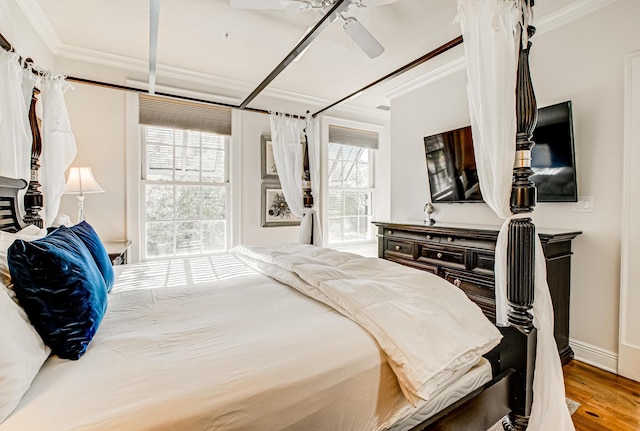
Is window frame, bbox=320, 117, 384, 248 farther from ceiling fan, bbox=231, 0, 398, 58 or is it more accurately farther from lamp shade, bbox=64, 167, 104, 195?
lamp shade, bbox=64, 167, 104, 195

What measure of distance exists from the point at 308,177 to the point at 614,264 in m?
2.72

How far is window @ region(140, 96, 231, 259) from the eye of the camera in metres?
3.51

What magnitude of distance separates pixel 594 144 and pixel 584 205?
0.47 meters

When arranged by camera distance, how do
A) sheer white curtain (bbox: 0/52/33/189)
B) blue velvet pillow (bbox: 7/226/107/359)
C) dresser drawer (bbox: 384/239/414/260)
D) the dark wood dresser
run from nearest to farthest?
blue velvet pillow (bbox: 7/226/107/359) → sheer white curtain (bbox: 0/52/33/189) → the dark wood dresser → dresser drawer (bbox: 384/239/414/260)

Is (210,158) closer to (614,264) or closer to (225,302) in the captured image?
(225,302)

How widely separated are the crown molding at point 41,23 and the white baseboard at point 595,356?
16.6ft

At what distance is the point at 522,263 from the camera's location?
56.1 inches

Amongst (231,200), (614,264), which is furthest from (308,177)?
(614,264)

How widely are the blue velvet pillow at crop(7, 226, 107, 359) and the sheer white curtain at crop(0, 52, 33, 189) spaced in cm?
140

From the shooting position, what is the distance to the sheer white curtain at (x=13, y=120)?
5.98ft

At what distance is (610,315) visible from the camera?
2.27 meters

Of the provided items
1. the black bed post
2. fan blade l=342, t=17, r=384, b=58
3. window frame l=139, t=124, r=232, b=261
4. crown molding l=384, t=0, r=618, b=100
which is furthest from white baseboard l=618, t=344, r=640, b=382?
window frame l=139, t=124, r=232, b=261

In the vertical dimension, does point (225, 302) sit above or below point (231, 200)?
below

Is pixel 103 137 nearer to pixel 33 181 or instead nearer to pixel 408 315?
pixel 33 181
